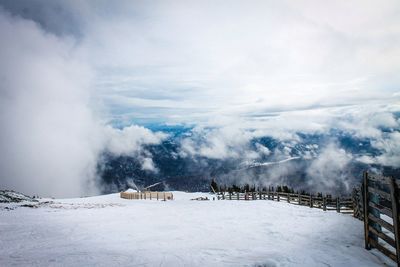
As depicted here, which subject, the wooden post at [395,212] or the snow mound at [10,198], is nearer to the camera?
the wooden post at [395,212]

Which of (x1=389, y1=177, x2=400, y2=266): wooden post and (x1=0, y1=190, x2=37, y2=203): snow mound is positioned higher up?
(x1=389, y1=177, x2=400, y2=266): wooden post

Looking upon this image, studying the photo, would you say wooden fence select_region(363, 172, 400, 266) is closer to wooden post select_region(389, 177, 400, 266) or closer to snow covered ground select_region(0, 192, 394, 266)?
wooden post select_region(389, 177, 400, 266)

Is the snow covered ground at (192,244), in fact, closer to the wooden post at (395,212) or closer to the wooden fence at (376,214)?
the wooden fence at (376,214)

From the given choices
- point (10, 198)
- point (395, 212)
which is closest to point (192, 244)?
point (395, 212)

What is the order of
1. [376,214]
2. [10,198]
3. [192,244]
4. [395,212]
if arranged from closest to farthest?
1. [395,212]
2. [376,214]
3. [192,244]
4. [10,198]

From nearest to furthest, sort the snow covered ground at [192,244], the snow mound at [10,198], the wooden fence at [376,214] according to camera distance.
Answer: the wooden fence at [376,214]
the snow covered ground at [192,244]
the snow mound at [10,198]

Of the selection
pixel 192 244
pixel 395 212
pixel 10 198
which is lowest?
pixel 10 198

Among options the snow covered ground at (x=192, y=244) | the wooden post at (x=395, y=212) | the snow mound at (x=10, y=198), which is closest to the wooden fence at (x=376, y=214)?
the wooden post at (x=395, y=212)

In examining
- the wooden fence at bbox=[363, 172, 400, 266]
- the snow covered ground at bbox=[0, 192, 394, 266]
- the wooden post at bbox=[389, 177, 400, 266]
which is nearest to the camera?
the wooden post at bbox=[389, 177, 400, 266]

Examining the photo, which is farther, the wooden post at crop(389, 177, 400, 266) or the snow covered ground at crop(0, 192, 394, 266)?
the snow covered ground at crop(0, 192, 394, 266)

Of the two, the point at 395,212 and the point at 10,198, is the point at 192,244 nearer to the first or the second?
the point at 395,212

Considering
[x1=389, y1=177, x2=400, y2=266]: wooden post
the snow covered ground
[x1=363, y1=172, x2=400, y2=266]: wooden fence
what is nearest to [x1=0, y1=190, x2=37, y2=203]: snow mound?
the snow covered ground

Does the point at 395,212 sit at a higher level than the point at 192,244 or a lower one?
higher

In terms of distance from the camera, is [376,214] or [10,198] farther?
[10,198]
